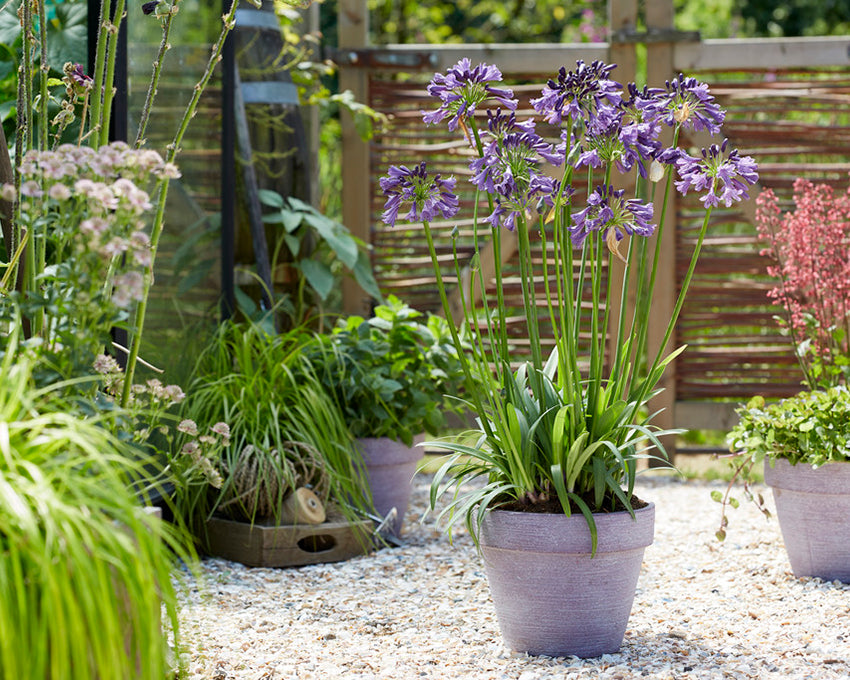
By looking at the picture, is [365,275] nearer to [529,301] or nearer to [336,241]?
[336,241]

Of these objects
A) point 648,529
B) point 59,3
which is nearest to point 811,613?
point 648,529

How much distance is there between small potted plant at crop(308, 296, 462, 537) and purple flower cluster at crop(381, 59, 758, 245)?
1.15 meters

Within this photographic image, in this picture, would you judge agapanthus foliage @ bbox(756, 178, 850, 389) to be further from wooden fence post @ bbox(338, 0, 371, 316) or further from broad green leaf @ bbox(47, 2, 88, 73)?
broad green leaf @ bbox(47, 2, 88, 73)

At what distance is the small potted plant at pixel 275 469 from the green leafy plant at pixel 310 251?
2.42 feet

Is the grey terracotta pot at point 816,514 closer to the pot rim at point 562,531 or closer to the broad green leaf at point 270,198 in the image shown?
the pot rim at point 562,531


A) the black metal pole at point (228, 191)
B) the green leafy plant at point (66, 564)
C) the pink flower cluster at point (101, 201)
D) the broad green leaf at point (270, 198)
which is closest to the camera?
the green leafy plant at point (66, 564)

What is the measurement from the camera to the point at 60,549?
1.22 metres

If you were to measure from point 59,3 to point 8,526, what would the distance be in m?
1.98

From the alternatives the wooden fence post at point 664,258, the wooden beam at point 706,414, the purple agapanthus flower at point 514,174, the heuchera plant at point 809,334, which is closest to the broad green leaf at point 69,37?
the purple agapanthus flower at point 514,174

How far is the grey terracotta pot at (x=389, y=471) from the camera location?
10.4 ft

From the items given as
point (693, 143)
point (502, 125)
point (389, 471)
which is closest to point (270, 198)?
point (389, 471)

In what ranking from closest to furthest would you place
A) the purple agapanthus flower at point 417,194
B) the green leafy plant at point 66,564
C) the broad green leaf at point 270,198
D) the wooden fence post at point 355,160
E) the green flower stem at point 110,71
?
the green leafy plant at point 66,564, the green flower stem at point 110,71, the purple agapanthus flower at point 417,194, the broad green leaf at point 270,198, the wooden fence post at point 355,160

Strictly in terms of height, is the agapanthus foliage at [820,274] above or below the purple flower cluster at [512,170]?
below

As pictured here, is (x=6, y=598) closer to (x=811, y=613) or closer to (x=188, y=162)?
(x=811, y=613)
